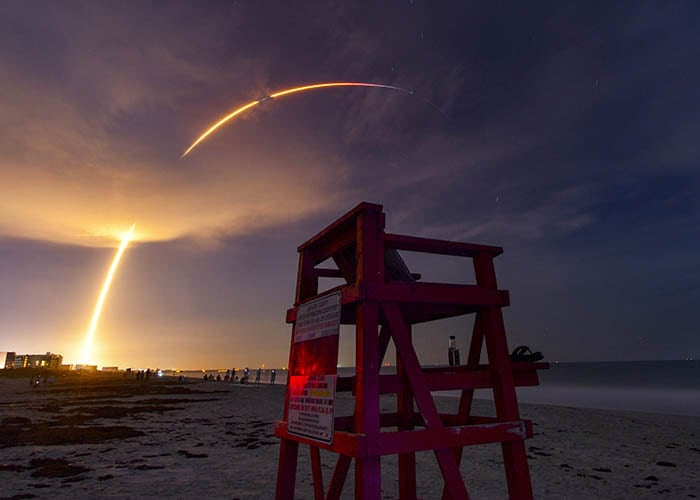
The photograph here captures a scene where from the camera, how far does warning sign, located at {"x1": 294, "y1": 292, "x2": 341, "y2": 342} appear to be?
3859 mm

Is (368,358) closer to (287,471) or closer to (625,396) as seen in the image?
(287,471)

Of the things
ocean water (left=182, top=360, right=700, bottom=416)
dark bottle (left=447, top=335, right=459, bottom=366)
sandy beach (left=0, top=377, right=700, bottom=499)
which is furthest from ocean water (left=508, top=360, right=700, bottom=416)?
dark bottle (left=447, top=335, right=459, bottom=366)

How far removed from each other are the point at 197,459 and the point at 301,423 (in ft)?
29.3

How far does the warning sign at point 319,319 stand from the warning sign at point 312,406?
15.7 inches

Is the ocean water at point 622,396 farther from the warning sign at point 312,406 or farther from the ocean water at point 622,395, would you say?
the warning sign at point 312,406

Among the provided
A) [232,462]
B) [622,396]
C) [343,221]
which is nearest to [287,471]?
[343,221]


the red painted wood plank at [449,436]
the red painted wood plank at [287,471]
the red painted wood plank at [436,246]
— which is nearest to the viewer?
the red painted wood plank at [449,436]

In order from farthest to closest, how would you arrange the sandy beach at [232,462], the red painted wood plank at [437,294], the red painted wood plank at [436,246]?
the sandy beach at [232,462], the red painted wood plank at [436,246], the red painted wood plank at [437,294]

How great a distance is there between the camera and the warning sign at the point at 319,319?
152 inches

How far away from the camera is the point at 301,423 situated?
13.2 ft

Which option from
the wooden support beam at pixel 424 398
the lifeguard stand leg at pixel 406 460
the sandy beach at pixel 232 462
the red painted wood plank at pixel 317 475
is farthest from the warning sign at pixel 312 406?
the sandy beach at pixel 232 462

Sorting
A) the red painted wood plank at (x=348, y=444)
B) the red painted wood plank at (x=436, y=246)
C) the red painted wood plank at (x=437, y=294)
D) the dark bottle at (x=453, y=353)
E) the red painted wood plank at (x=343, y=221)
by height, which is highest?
the red painted wood plank at (x=343, y=221)

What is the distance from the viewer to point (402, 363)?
4.27 m

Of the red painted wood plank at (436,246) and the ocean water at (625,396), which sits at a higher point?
the red painted wood plank at (436,246)
